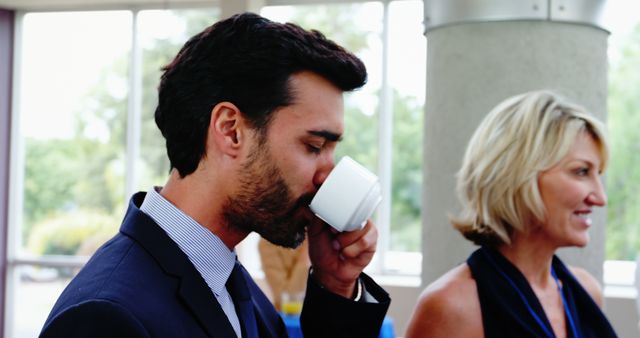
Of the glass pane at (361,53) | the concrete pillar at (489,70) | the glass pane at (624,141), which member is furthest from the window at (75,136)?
the concrete pillar at (489,70)

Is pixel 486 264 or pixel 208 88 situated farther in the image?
pixel 486 264

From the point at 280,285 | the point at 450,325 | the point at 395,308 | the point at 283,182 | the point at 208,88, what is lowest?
the point at 395,308

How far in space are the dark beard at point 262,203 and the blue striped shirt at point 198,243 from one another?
48mm

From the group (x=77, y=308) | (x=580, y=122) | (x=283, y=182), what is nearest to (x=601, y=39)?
(x=580, y=122)

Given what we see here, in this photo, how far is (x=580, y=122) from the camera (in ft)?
7.04

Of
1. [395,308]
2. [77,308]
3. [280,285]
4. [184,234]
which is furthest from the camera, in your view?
[395,308]

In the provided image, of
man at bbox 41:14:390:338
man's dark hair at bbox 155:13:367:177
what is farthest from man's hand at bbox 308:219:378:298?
man's dark hair at bbox 155:13:367:177

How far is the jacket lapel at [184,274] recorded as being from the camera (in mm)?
1219

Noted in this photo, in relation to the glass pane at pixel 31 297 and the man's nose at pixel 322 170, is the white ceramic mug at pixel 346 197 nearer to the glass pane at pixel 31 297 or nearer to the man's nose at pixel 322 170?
the man's nose at pixel 322 170

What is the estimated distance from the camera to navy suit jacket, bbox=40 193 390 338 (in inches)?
42.8

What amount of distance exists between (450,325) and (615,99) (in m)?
5.16

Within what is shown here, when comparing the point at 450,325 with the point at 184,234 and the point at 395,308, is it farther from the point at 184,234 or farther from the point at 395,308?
the point at 395,308

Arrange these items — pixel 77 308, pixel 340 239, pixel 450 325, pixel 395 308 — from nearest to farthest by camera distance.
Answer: pixel 77 308
pixel 340 239
pixel 450 325
pixel 395 308

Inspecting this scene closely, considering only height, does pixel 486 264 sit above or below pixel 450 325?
above
